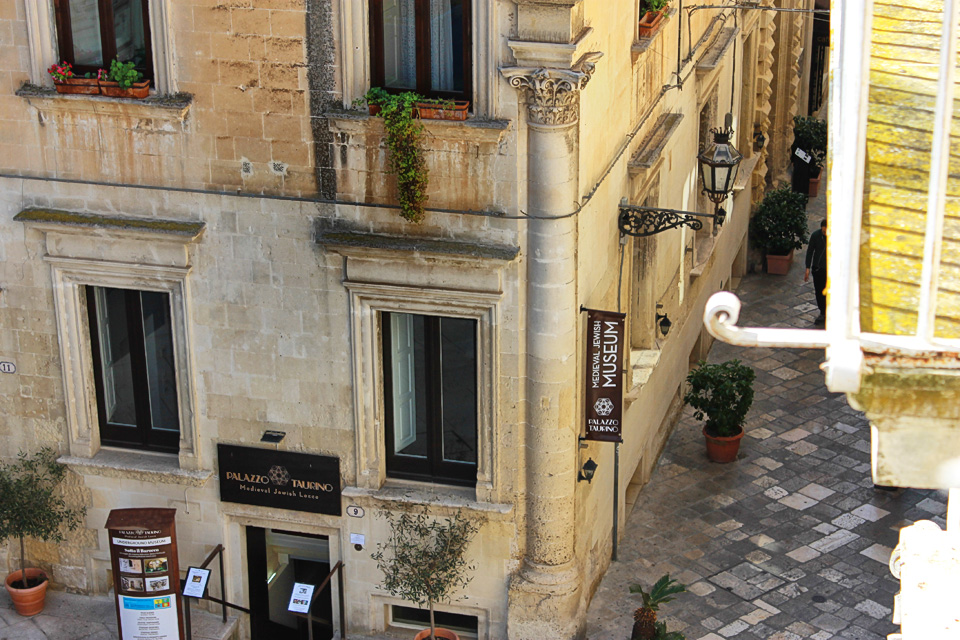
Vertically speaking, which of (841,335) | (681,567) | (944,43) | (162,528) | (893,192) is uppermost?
(944,43)

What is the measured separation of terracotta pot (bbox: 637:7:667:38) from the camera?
1639cm

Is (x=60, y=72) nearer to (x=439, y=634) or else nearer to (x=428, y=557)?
(x=428, y=557)

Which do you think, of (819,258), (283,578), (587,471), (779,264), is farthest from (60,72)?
(779,264)

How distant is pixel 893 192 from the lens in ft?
18.1

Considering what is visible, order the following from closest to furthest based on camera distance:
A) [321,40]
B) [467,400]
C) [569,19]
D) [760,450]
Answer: [569,19] < [321,40] < [467,400] < [760,450]

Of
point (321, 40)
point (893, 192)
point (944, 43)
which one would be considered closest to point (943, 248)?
point (893, 192)

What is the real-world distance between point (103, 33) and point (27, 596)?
6478 mm

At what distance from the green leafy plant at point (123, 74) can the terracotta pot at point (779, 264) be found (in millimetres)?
15048

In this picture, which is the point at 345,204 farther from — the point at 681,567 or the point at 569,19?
the point at 681,567

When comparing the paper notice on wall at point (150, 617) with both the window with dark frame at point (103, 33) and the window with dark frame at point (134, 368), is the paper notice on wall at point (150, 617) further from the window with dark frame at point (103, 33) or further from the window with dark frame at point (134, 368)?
the window with dark frame at point (103, 33)

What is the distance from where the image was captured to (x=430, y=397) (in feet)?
47.6

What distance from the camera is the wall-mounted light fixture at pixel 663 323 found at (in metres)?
18.0

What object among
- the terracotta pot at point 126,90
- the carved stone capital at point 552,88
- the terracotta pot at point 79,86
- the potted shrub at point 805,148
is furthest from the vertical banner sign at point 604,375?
the potted shrub at point 805,148

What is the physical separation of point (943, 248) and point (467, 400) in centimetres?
939
